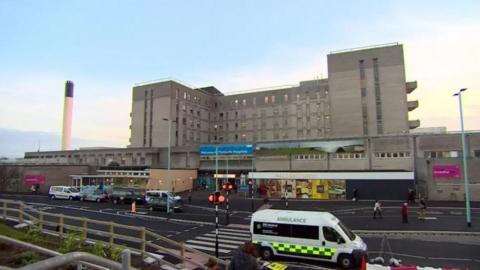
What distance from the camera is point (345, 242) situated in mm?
17344

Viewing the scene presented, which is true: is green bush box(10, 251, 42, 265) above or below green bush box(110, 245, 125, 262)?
above

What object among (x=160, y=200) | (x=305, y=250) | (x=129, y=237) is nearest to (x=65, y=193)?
(x=160, y=200)

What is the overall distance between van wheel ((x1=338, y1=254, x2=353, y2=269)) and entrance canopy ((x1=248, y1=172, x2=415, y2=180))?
36.2 m

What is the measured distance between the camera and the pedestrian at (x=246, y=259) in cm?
675

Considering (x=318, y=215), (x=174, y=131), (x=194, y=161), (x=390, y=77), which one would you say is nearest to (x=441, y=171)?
(x=390, y=77)

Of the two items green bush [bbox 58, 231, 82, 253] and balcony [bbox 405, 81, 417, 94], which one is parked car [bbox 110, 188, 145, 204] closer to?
green bush [bbox 58, 231, 82, 253]

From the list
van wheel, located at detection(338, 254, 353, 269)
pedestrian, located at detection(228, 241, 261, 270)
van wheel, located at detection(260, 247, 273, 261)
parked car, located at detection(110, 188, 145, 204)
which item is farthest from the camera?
parked car, located at detection(110, 188, 145, 204)

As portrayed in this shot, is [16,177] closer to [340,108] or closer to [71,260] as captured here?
[340,108]

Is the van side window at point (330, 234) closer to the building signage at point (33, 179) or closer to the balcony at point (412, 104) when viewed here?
the building signage at point (33, 179)

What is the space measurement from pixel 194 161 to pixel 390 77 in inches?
1789

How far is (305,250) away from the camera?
17969 millimetres

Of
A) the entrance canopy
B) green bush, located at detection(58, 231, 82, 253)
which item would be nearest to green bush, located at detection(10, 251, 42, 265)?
green bush, located at detection(58, 231, 82, 253)

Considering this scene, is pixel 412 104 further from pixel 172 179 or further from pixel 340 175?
→ pixel 172 179

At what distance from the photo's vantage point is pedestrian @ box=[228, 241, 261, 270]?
6746mm
